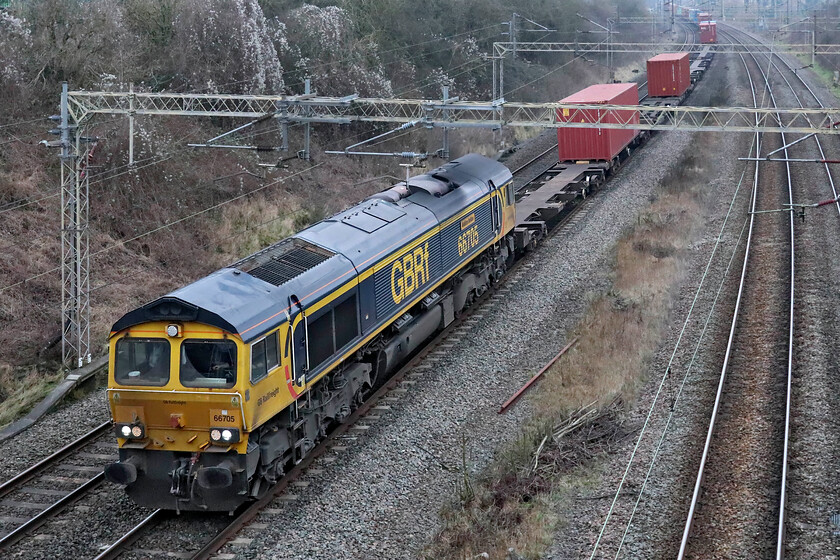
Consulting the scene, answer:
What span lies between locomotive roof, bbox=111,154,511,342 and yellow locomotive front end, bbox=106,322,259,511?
0.26 m

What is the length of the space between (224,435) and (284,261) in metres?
3.63

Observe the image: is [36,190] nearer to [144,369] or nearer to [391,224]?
[391,224]

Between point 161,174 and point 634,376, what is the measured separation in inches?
752

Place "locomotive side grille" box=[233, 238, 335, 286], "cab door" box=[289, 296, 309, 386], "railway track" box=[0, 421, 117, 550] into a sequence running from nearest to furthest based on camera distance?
"railway track" box=[0, 421, 117, 550] → "cab door" box=[289, 296, 309, 386] → "locomotive side grille" box=[233, 238, 335, 286]

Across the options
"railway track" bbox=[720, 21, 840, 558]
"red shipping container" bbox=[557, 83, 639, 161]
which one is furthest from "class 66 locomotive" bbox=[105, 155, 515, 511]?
"red shipping container" bbox=[557, 83, 639, 161]

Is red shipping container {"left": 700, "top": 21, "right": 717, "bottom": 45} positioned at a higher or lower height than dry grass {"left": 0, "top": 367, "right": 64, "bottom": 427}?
higher

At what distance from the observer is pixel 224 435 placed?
43.7 ft

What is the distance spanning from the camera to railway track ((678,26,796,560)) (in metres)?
13.0

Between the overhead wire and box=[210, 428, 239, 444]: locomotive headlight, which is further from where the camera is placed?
the overhead wire

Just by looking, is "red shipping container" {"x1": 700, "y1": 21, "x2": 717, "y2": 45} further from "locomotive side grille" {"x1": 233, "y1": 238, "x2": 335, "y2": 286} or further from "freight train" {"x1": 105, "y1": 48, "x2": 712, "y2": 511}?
"locomotive side grille" {"x1": 233, "y1": 238, "x2": 335, "y2": 286}

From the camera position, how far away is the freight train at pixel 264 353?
1331 centimetres

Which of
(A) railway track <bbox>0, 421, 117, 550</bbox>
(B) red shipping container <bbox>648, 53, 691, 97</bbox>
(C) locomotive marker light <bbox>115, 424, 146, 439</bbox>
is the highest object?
(B) red shipping container <bbox>648, 53, 691, 97</bbox>

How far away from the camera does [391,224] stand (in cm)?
1903

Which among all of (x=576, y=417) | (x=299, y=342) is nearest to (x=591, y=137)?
(x=576, y=417)
